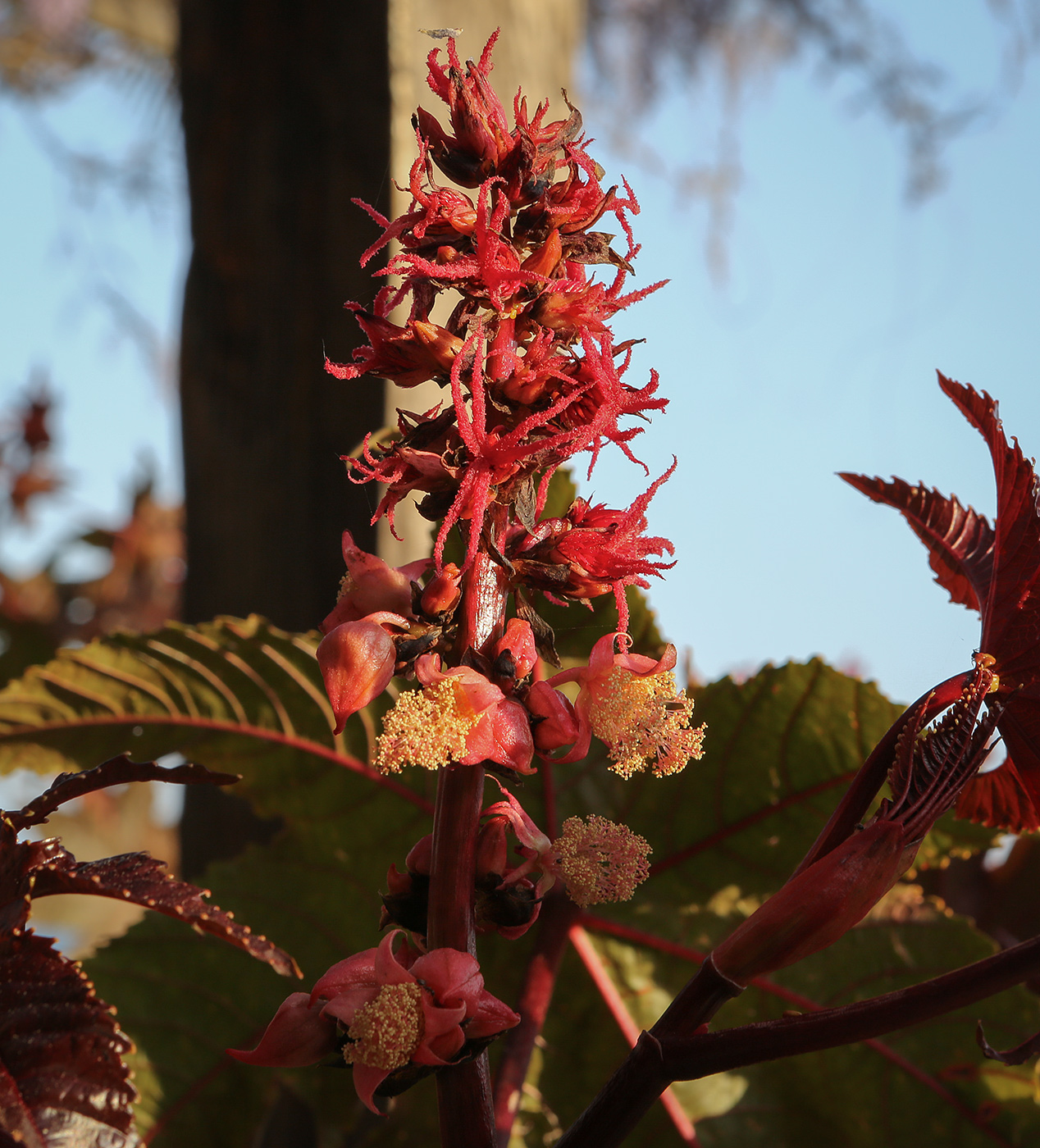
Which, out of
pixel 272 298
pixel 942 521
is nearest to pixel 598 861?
pixel 942 521

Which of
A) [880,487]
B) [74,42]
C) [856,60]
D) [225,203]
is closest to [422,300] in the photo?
[880,487]

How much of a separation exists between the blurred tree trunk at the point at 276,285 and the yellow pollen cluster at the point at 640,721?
0.39 metres

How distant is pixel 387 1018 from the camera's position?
10.3 inches

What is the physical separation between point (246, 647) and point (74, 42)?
2239 millimetres

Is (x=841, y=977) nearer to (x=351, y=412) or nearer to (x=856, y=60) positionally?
(x=351, y=412)

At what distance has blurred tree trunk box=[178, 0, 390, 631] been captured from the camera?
0.72m

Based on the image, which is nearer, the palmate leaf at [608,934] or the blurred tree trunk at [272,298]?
the palmate leaf at [608,934]

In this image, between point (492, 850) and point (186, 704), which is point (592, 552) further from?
point (186, 704)

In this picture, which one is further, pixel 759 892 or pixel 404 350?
pixel 759 892

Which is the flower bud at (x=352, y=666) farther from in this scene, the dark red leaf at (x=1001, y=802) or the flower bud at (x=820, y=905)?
the dark red leaf at (x=1001, y=802)

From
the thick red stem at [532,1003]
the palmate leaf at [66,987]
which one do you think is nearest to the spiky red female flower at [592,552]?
the palmate leaf at [66,987]

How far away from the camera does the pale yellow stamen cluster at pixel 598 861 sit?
288 mm

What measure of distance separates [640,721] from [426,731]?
0.07m

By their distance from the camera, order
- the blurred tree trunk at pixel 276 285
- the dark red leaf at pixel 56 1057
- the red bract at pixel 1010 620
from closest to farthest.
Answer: the dark red leaf at pixel 56 1057, the red bract at pixel 1010 620, the blurred tree trunk at pixel 276 285
